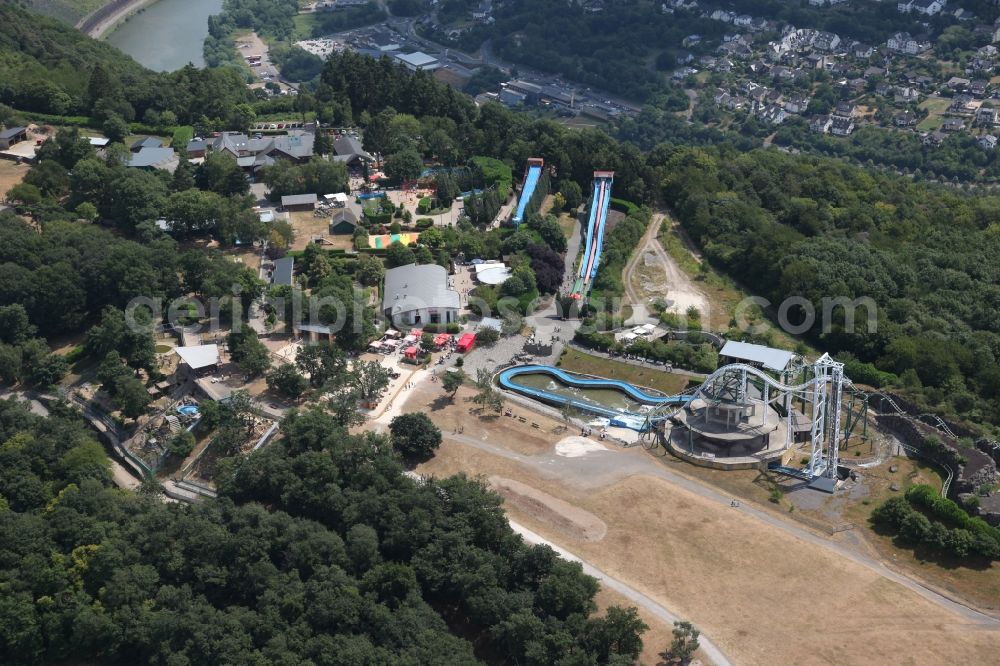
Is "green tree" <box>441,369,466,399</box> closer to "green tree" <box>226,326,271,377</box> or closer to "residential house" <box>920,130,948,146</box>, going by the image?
"green tree" <box>226,326,271,377</box>

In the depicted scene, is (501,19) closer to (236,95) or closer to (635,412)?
(236,95)

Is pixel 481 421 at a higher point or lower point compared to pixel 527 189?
lower

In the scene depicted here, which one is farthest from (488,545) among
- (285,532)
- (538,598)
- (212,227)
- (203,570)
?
(212,227)

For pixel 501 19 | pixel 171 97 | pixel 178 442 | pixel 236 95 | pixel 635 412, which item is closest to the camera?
pixel 178 442

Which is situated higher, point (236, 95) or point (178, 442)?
point (236, 95)

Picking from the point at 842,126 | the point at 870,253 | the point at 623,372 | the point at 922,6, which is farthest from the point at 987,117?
the point at 623,372

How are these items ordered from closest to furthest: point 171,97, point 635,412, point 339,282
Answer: point 635,412, point 339,282, point 171,97

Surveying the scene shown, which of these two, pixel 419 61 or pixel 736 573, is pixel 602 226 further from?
pixel 419 61
